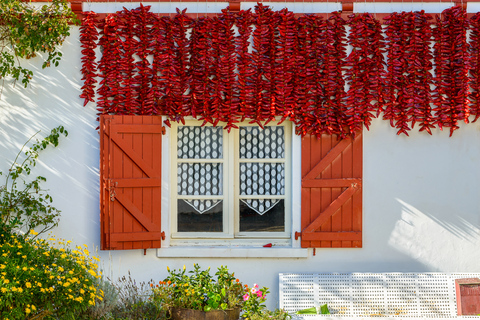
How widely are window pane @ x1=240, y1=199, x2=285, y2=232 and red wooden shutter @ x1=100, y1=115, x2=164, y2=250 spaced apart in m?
0.91

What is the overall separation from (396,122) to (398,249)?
1329mm

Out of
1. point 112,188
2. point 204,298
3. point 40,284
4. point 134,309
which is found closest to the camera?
point 40,284

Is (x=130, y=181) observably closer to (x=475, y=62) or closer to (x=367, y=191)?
(x=367, y=191)

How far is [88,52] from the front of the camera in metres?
5.46

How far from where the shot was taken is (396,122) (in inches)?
217

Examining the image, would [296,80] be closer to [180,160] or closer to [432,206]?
[180,160]

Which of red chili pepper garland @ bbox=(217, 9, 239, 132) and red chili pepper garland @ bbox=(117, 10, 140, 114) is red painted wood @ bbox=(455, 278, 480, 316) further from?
red chili pepper garland @ bbox=(117, 10, 140, 114)

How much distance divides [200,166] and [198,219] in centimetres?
57

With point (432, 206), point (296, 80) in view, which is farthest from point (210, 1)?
point (432, 206)

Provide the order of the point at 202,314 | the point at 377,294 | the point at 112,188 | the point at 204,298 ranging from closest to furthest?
the point at 202,314 < the point at 204,298 < the point at 377,294 < the point at 112,188

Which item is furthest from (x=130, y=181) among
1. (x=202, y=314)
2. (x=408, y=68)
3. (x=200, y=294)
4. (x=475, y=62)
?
(x=475, y=62)

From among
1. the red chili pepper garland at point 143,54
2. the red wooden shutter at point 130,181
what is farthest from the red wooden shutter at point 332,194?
the red chili pepper garland at point 143,54

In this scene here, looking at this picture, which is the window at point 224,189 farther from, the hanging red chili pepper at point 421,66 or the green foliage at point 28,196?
the hanging red chili pepper at point 421,66

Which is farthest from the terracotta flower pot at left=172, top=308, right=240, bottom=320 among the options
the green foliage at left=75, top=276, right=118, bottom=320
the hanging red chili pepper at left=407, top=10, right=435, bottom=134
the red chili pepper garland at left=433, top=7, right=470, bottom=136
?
the red chili pepper garland at left=433, top=7, right=470, bottom=136
